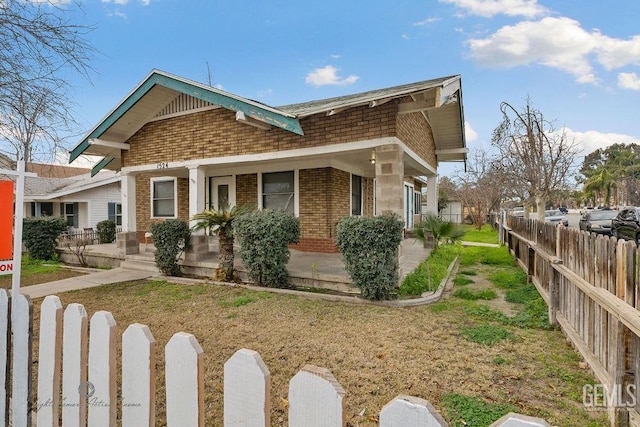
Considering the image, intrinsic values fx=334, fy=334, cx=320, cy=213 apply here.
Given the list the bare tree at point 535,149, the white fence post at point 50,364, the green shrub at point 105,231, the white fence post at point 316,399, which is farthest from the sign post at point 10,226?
the green shrub at point 105,231

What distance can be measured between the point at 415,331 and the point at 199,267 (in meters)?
5.88

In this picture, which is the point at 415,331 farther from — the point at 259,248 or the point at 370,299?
the point at 259,248

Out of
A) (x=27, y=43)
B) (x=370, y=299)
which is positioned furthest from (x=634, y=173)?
(x=27, y=43)

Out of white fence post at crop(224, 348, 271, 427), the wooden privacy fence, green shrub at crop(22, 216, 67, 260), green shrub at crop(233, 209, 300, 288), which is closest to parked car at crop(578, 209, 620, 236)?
the wooden privacy fence

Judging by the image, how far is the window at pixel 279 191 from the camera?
1097 cm

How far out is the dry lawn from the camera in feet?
9.55

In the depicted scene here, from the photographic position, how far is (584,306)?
3678 mm

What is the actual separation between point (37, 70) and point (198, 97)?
4480 millimetres

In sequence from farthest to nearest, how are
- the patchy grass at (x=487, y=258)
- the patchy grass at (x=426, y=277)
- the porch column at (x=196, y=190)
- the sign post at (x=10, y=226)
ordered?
the patchy grass at (x=487, y=258) → the porch column at (x=196, y=190) → the patchy grass at (x=426, y=277) → the sign post at (x=10, y=226)

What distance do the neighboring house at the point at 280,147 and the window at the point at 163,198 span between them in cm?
4

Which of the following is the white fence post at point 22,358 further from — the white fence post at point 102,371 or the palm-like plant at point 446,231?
the palm-like plant at point 446,231

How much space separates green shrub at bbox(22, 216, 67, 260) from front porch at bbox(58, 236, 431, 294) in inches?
14.2

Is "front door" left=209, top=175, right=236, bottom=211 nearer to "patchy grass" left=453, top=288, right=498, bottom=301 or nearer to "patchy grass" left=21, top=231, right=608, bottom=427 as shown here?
"patchy grass" left=21, top=231, right=608, bottom=427

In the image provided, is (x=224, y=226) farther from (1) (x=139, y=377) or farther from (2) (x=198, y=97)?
(1) (x=139, y=377)
